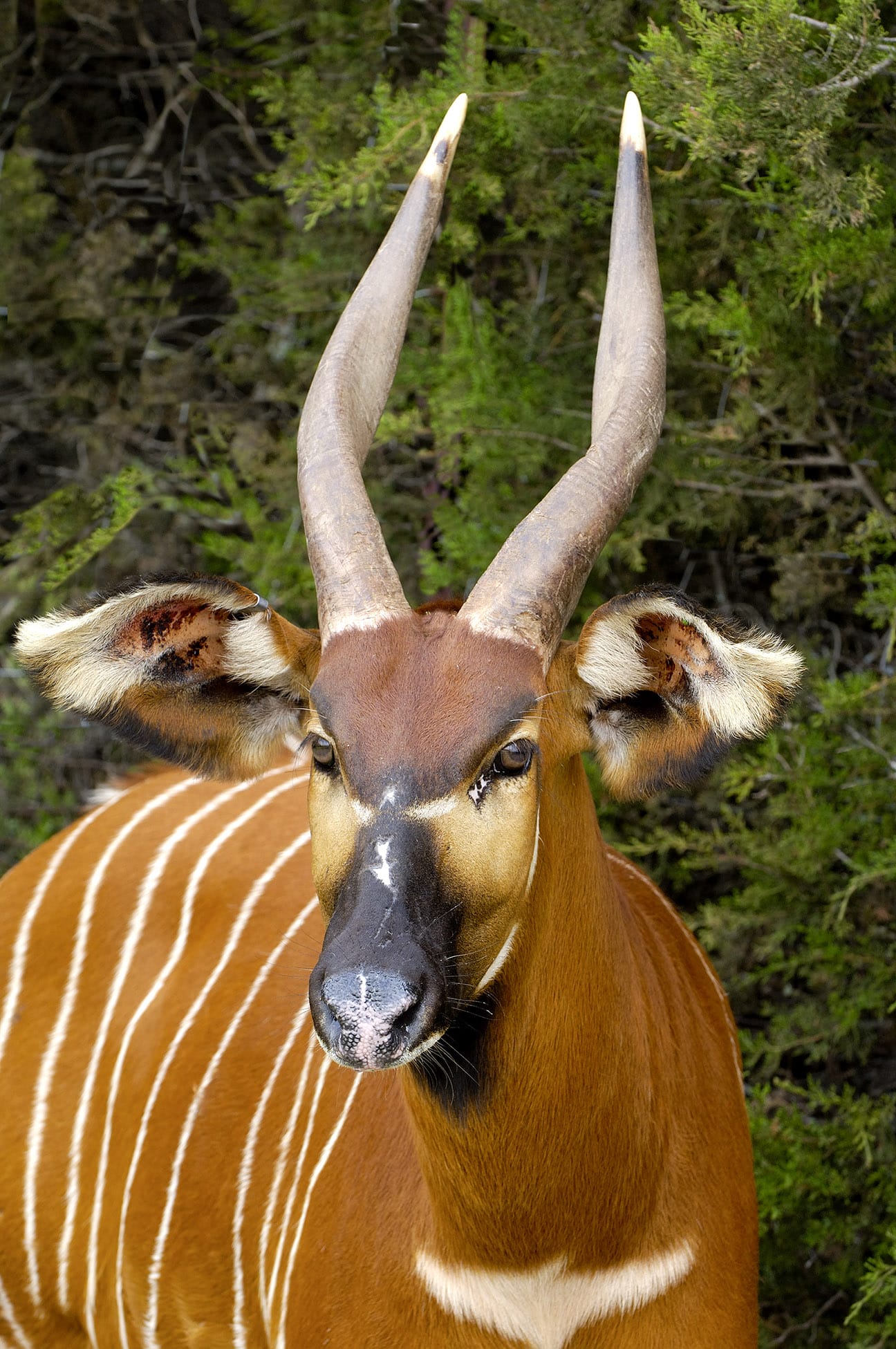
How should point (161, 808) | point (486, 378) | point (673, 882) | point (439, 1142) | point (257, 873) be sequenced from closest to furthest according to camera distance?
Result: point (439, 1142), point (257, 873), point (161, 808), point (486, 378), point (673, 882)

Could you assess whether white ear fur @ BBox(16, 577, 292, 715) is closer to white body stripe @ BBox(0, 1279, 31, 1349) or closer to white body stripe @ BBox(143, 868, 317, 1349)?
white body stripe @ BBox(143, 868, 317, 1349)

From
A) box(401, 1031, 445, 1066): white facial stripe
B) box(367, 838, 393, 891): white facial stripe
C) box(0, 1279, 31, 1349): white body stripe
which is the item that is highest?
box(367, 838, 393, 891): white facial stripe

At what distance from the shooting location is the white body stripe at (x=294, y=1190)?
110 inches

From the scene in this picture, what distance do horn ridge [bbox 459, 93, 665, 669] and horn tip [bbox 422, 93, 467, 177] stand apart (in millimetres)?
342

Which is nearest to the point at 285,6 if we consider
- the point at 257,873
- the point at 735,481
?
the point at 735,481

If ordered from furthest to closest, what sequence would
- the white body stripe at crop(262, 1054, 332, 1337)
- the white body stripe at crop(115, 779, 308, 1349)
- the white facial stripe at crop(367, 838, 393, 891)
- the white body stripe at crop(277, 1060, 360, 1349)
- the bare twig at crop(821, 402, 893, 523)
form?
the bare twig at crop(821, 402, 893, 523) → the white body stripe at crop(115, 779, 308, 1349) → the white body stripe at crop(262, 1054, 332, 1337) → the white body stripe at crop(277, 1060, 360, 1349) → the white facial stripe at crop(367, 838, 393, 891)

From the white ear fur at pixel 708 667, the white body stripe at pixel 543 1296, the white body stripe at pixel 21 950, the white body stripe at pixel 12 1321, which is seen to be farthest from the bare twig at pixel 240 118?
the white body stripe at pixel 543 1296

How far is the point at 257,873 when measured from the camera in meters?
3.51

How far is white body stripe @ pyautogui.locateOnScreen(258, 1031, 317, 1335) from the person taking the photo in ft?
9.64

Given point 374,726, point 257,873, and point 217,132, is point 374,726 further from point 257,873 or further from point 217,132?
point 217,132

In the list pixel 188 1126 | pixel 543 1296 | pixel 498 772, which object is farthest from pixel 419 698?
pixel 188 1126

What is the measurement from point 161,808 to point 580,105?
2123 millimetres

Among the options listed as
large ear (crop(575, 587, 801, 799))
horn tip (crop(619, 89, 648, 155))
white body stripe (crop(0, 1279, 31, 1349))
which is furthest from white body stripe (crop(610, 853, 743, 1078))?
white body stripe (crop(0, 1279, 31, 1349))

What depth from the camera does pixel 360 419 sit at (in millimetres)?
2627
